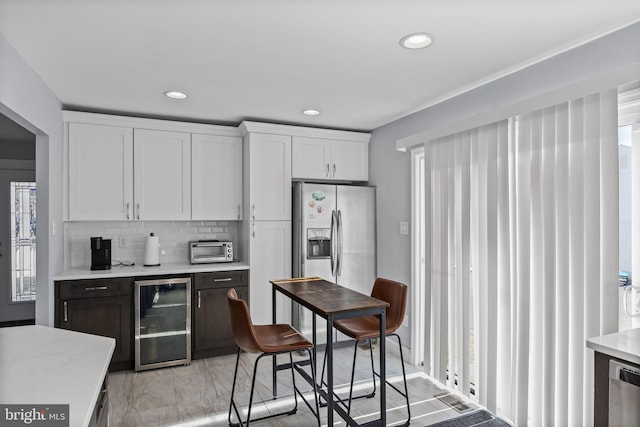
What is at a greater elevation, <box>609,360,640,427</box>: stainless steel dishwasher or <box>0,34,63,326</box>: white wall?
<box>0,34,63,326</box>: white wall

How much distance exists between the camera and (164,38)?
226 cm

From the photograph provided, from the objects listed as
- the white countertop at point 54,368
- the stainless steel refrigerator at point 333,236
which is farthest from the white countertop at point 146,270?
the white countertop at point 54,368

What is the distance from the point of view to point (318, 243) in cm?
423

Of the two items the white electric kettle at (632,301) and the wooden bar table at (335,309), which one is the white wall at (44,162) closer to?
the wooden bar table at (335,309)

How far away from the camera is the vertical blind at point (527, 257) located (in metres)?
2.14

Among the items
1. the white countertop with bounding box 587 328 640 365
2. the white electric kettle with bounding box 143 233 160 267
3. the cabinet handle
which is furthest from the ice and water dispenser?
the white countertop with bounding box 587 328 640 365

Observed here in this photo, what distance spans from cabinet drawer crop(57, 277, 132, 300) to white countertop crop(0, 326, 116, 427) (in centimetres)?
166

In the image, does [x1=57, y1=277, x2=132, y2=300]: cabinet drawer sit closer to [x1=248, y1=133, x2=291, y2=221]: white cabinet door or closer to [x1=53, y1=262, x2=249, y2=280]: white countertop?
[x1=53, y1=262, x2=249, y2=280]: white countertop

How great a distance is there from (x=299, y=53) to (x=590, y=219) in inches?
78.8

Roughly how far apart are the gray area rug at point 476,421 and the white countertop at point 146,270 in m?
2.34

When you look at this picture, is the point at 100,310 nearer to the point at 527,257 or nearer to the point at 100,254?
the point at 100,254

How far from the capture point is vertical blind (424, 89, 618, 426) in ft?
7.03

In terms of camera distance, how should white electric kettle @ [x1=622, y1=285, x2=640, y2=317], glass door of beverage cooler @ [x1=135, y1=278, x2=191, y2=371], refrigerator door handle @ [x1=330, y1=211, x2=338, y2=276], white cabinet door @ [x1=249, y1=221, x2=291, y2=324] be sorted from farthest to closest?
refrigerator door handle @ [x1=330, y1=211, x2=338, y2=276] < white cabinet door @ [x1=249, y1=221, x2=291, y2=324] < glass door of beverage cooler @ [x1=135, y1=278, x2=191, y2=371] < white electric kettle @ [x1=622, y1=285, x2=640, y2=317]

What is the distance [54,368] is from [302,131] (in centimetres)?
343
